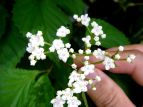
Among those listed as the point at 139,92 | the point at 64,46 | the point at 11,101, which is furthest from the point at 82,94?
the point at 139,92

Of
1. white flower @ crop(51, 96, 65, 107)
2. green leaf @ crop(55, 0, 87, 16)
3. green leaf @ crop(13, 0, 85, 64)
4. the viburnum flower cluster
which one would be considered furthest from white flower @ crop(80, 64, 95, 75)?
green leaf @ crop(55, 0, 87, 16)

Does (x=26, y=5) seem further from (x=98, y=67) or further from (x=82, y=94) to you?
(x=82, y=94)

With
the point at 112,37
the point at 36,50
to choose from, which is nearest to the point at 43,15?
the point at 112,37

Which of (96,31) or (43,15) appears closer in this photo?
(96,31)

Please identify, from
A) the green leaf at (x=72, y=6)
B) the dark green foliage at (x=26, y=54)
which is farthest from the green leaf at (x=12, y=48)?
the green leaf at (x=72, y=6)

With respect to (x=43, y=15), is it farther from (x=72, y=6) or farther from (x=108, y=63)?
(x=108, y=63)

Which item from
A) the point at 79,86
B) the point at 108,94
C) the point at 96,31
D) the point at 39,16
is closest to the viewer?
the point at 79,86

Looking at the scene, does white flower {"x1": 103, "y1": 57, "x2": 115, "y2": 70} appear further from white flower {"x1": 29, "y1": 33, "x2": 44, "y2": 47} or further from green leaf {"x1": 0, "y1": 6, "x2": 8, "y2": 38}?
green leaf {"x1": 0, "y1": 6, "x2": 8, "y2": 38}
